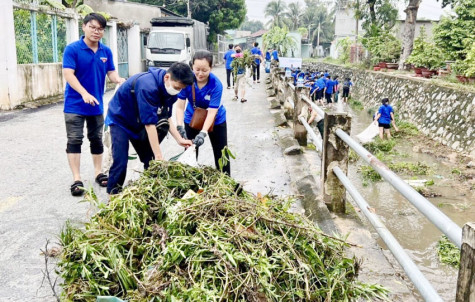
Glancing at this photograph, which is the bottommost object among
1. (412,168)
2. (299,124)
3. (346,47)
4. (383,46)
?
(412,168)

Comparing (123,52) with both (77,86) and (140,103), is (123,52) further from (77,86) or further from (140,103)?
(140,103)

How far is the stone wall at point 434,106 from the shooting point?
11.5m

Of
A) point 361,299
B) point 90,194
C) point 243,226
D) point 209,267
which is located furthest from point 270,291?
point 90,194

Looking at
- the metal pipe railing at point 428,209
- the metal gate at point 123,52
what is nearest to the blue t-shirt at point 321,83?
the metal gate at point 123,52

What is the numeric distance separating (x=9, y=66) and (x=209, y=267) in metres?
10.00

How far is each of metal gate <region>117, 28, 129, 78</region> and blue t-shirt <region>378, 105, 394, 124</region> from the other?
11.8m

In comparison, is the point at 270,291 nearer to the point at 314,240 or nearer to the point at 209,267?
the point at 209,267

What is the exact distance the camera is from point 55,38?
13.7 metres

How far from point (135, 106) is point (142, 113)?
0.33 metres

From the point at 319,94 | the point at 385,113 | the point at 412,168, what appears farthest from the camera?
the point at 319,94

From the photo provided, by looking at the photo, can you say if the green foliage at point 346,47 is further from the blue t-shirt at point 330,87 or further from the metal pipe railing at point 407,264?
the metal pipe railing at point 407,264

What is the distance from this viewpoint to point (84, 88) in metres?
5.04

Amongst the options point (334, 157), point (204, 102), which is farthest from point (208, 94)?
point (334, 157)

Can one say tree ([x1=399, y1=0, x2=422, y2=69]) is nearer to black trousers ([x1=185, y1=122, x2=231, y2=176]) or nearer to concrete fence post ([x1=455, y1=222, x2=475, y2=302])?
black trousers ([x1=185, y1=122, x2=231, y2=176])
